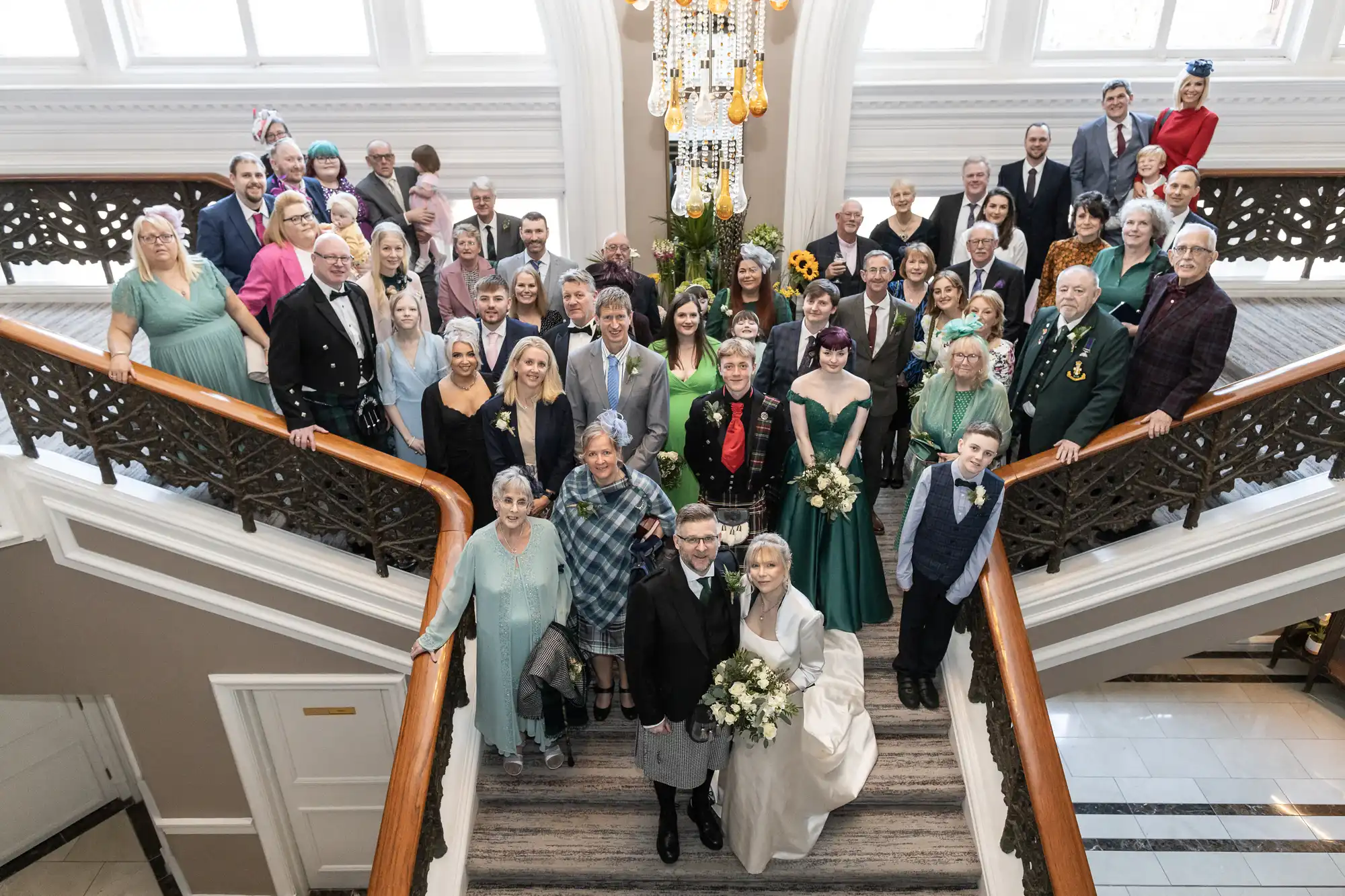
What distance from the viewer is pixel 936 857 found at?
4.30 metres

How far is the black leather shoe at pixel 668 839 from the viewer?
166 inches

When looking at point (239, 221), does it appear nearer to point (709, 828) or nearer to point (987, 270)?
point (709, 828)

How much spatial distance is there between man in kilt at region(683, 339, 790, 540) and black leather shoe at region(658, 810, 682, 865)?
1.49 m

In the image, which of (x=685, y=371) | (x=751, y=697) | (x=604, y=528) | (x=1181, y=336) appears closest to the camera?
(x=751, y=697)

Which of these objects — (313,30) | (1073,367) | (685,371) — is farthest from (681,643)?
(313,30)

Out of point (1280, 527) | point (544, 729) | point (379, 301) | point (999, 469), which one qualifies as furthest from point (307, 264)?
point (1280, 527)

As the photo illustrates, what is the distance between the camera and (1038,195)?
22.1 ft

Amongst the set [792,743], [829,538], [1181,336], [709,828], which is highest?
[1181,336]

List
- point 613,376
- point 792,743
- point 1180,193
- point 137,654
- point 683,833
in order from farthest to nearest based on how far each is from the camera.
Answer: point 137,654, point 1180,193, point 613,376, point 683,833, point 792,743

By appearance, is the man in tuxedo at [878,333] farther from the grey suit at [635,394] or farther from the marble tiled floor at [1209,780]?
the marble tiled floor at [1209,780]

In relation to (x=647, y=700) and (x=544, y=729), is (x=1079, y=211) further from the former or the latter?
(x=544, y=729)

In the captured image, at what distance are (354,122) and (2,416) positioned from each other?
3.73 meters

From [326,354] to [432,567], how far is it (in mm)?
1149

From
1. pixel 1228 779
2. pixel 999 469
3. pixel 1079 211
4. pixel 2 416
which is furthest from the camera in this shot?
pixel 1228 779
